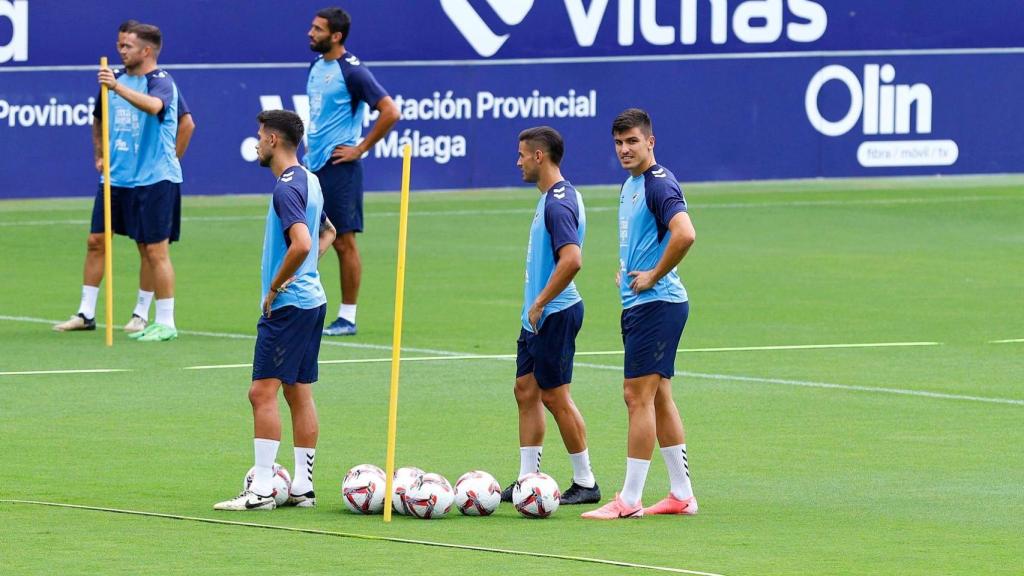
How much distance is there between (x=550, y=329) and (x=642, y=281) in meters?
0.67

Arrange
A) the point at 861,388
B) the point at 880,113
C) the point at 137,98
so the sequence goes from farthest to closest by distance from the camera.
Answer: the point at 880,113 → the point at 137,98 → the point at 861,388

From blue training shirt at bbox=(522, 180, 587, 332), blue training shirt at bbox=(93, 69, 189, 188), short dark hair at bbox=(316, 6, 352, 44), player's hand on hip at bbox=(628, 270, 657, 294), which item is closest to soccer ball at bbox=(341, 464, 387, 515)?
blue training shirt at bbox=(522, 180, 587, 332)

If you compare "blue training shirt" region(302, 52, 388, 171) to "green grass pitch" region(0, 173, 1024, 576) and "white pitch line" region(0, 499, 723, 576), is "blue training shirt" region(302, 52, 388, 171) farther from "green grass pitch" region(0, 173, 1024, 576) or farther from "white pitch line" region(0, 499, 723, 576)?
"white pitch line" region(0, 499, 723, 576)

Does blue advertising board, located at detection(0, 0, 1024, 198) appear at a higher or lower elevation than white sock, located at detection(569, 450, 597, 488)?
higher

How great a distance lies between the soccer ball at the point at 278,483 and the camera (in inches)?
399

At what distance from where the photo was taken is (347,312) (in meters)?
17.0

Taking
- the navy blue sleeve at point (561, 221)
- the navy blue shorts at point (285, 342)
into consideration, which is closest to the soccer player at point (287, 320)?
the navy blue shorts at point (285, 342)

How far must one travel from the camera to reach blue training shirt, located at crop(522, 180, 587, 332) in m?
10.4

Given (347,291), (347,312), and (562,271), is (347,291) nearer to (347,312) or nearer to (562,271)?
(347,312)

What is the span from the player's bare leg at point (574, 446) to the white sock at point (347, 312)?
6610 mm

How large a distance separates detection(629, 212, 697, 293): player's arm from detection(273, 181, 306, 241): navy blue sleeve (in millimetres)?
1682

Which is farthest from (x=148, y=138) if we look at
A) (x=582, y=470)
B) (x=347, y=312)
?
(x=582, y=470)

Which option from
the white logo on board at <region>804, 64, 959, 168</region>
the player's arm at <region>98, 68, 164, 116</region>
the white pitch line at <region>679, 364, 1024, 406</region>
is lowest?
the white pitch line at <region>679, 364, 1024, 406</region>

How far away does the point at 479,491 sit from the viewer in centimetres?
1002
